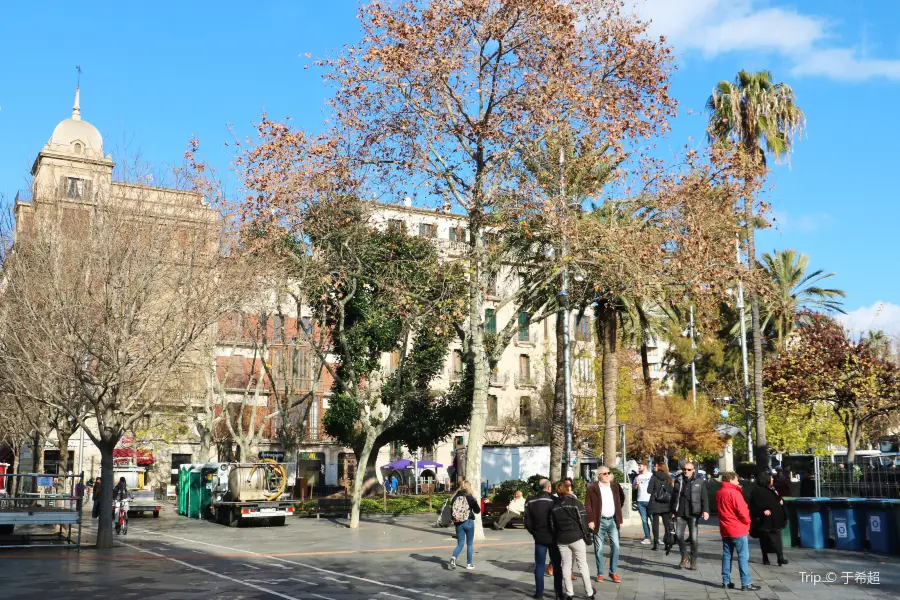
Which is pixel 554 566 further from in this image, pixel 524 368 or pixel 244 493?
pixel 524 368

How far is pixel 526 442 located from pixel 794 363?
28.4 metres

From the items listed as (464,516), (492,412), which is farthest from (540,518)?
(492,412)

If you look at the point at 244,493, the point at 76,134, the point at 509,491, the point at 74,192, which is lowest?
the point at 244,493

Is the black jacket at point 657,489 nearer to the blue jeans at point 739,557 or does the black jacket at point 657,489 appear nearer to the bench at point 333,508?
the blue jeans at point 739,557

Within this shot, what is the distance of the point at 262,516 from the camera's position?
91.8 feet

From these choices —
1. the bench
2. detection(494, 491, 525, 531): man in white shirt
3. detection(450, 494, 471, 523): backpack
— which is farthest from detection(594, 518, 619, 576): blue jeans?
the bench

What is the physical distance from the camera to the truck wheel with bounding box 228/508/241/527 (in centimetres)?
2872

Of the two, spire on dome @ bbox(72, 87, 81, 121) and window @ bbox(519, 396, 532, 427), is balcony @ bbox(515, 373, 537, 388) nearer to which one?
window @ bbox(519, 396, 532, 427)

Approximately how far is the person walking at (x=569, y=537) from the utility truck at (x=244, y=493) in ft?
59.4

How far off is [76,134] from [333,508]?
39.2 metres

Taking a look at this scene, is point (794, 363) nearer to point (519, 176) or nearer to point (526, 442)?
point (519, 176)

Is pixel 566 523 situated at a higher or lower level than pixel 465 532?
higher

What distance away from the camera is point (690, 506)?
1467 centimetres

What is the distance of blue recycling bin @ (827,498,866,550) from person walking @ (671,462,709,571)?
14.8 ft
